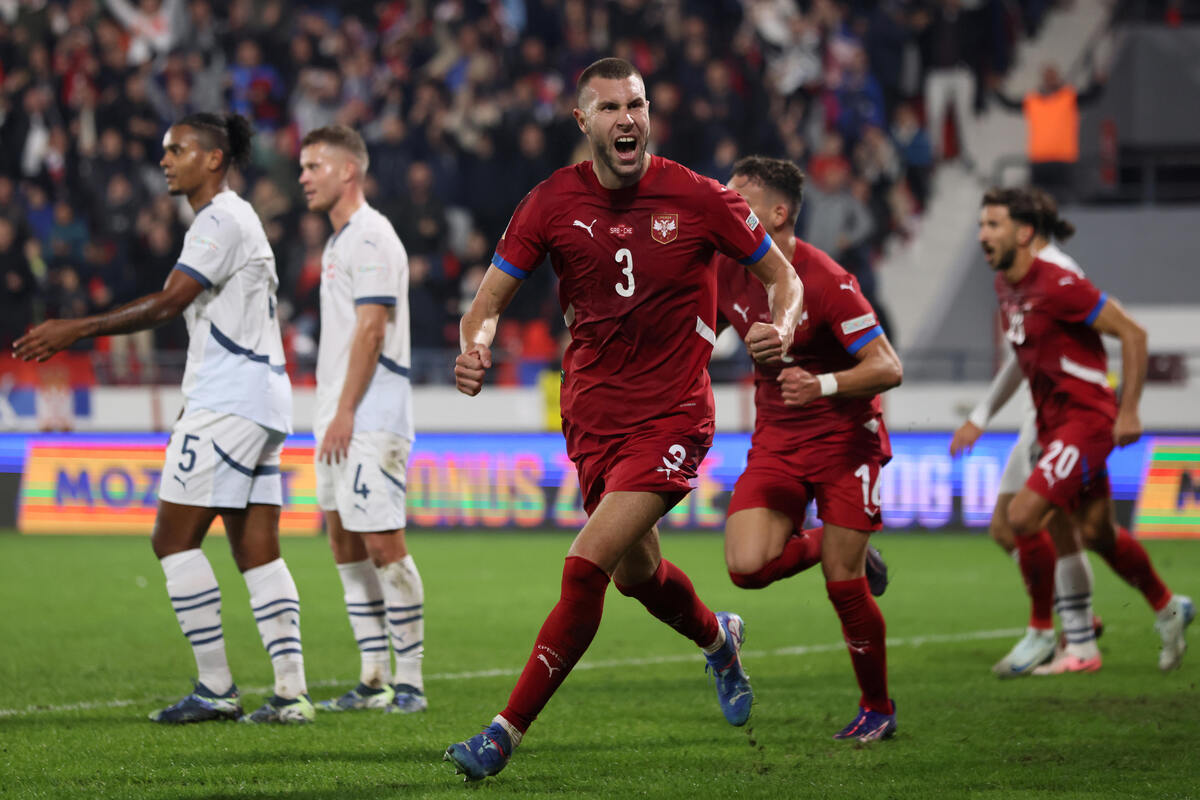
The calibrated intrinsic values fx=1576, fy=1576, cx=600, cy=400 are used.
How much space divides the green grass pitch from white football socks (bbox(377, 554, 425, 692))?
0.26 meters

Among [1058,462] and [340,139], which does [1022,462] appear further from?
[340,139]

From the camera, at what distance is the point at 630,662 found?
8367 millimetres

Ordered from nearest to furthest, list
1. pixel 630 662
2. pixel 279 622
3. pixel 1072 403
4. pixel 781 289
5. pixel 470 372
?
pixel 470 372, pixel 781 289, pixel 279 622, pixel 1072 403, pixel 630 662

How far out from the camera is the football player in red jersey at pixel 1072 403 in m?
7.80

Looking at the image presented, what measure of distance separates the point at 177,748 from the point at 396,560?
4.50 ft

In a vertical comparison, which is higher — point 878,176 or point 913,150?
point 913,150

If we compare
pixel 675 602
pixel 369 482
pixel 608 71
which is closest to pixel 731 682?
pixel 675 602

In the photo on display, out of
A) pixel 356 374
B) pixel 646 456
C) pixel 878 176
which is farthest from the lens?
pixel 878 176

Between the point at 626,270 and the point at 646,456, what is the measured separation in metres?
0.65

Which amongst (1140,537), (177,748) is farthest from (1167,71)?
(177,748)

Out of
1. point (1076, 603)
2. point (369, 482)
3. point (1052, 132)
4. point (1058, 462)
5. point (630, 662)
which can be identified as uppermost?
point (1052, 132)

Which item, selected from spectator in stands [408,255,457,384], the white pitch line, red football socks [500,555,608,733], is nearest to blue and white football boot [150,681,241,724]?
the white pitch line

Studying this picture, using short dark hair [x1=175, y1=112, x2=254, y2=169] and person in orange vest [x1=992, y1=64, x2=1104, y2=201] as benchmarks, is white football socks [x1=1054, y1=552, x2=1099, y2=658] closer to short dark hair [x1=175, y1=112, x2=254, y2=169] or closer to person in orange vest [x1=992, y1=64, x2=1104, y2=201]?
short dark hair [x1=175, y1=112, x2=254, y2=169]

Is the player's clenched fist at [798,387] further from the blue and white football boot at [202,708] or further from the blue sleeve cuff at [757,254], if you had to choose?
the blue and white football boot at [202,708]
